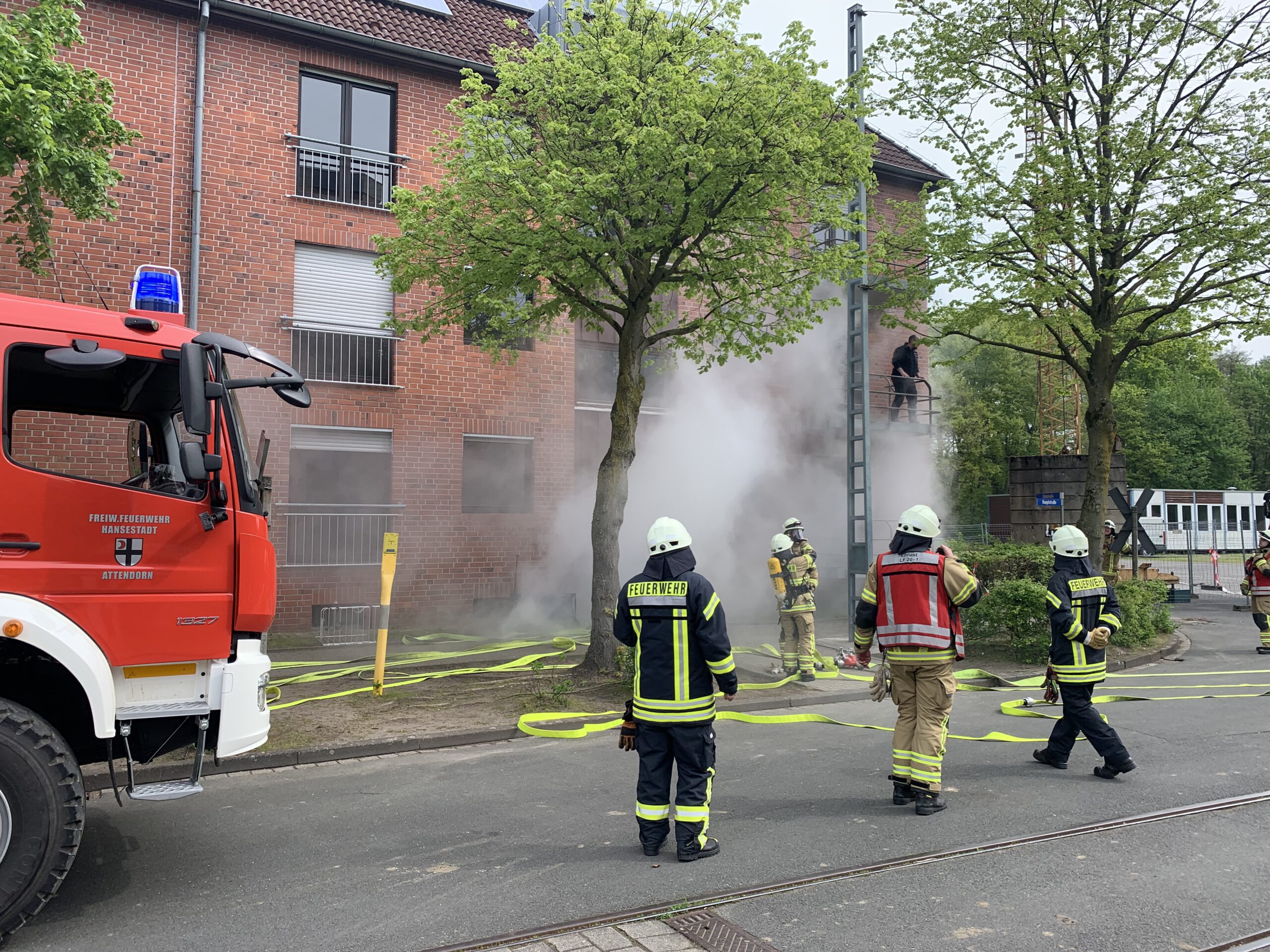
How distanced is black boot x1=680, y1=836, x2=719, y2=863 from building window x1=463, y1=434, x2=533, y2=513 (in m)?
10.3

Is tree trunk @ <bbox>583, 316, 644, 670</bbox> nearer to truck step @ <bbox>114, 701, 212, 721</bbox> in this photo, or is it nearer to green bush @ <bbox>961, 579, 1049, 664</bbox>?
green bush @ <bbox>961, 579, 1049, 664</bbox>

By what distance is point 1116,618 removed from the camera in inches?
241

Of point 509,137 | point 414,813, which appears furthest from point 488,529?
point 414,813

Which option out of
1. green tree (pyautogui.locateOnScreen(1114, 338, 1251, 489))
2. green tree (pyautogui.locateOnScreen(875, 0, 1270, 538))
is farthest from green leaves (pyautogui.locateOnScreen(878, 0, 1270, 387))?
green tree (pyautogui.locateOnScreen(1114, 338, 1251, 489))

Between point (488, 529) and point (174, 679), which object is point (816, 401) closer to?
point (488, 529)

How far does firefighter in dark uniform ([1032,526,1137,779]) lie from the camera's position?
19.1 feet

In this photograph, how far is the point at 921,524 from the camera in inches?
209

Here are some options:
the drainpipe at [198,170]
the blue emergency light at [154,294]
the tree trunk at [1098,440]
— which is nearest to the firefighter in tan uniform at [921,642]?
the blue emergency light at [154,294]

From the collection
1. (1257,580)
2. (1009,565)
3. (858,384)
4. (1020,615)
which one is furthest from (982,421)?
(1020,615)

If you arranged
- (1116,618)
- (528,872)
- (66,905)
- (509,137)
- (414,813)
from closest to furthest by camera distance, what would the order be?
(66,905), (528,872), (414,813), (1116,618), (509,137)

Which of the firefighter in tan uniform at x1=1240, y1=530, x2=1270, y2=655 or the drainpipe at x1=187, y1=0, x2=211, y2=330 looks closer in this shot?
the drainpipe at x1=187, y1=0, x2=211, y2=330

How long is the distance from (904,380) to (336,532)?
1162 cm

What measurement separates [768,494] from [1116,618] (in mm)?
11189

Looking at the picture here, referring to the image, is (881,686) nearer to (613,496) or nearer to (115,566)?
(115,566)
